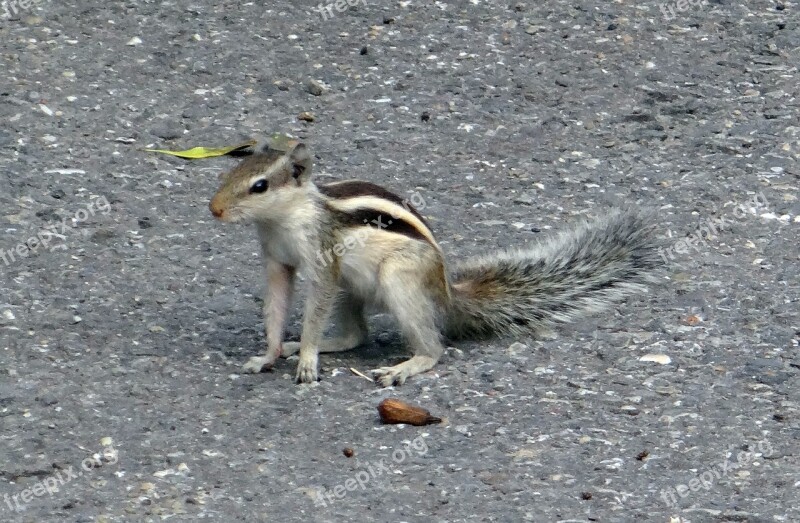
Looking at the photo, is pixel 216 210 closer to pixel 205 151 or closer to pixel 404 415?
pixel 404 415

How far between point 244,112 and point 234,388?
237 cm

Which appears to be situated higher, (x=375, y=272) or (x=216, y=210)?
(x=216, y=210)

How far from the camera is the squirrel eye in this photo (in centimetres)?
425

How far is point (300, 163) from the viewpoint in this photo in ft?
14.3

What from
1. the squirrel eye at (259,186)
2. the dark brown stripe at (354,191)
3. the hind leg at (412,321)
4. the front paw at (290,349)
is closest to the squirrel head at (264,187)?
the squirrel eye at (259,186)

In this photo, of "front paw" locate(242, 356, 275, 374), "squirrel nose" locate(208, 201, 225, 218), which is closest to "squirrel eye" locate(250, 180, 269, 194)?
"squirrel nose" locate(208, 201, 225, 218)

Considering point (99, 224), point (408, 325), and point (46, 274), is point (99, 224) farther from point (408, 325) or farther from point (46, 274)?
point (408, 325)

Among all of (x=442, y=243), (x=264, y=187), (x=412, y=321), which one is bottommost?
(x=442, y=243)

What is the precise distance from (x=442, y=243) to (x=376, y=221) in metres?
1.03

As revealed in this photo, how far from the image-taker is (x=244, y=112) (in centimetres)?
646

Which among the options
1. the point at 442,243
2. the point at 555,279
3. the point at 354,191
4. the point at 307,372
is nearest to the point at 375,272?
the point at 354,191

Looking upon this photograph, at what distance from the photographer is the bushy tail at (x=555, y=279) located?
475 centimetres

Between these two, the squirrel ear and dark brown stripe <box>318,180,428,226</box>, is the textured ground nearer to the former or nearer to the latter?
dark brown stripe <box>318,180,428,226</box>

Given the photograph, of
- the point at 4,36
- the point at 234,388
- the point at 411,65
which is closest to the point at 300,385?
the point at 234,388
